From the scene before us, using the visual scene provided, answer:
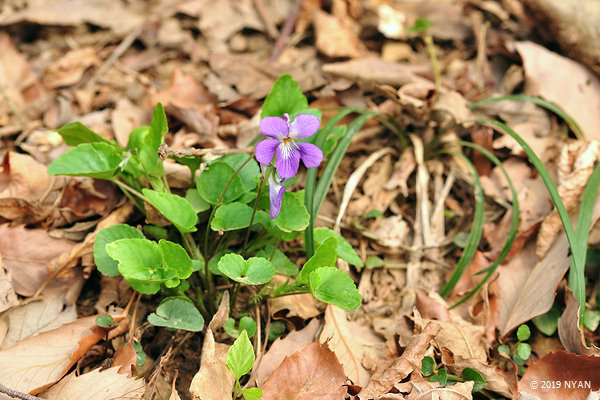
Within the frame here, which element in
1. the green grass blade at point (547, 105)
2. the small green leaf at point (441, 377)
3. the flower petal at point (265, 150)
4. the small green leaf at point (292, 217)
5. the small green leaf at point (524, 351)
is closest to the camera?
the flower petal at point (265, 150)

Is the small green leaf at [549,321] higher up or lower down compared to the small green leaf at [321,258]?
lower down

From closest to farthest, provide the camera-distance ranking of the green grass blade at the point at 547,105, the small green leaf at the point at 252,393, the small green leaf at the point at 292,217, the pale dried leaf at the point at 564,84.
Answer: the small green leaf at the point at 252,393 < the small green leaf at the point at 292,217 < the green grass blade at the point at 547,105 < the pale dried leaf at the point at 564,84

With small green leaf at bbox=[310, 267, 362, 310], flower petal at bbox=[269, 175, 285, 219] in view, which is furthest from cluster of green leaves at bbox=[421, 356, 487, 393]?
flower petal at bbox=[269, 175, 285, 219]

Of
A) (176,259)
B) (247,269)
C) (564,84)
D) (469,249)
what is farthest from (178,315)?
(564,84)

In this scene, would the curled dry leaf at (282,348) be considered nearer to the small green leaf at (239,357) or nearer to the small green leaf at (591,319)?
the small green leaf at (239,357)

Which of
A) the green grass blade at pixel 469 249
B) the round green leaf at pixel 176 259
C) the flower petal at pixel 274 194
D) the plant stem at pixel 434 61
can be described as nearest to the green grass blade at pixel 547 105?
the plant stem at pixel 434 61

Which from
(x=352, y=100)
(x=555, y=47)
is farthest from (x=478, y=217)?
(x=555, y=47)
